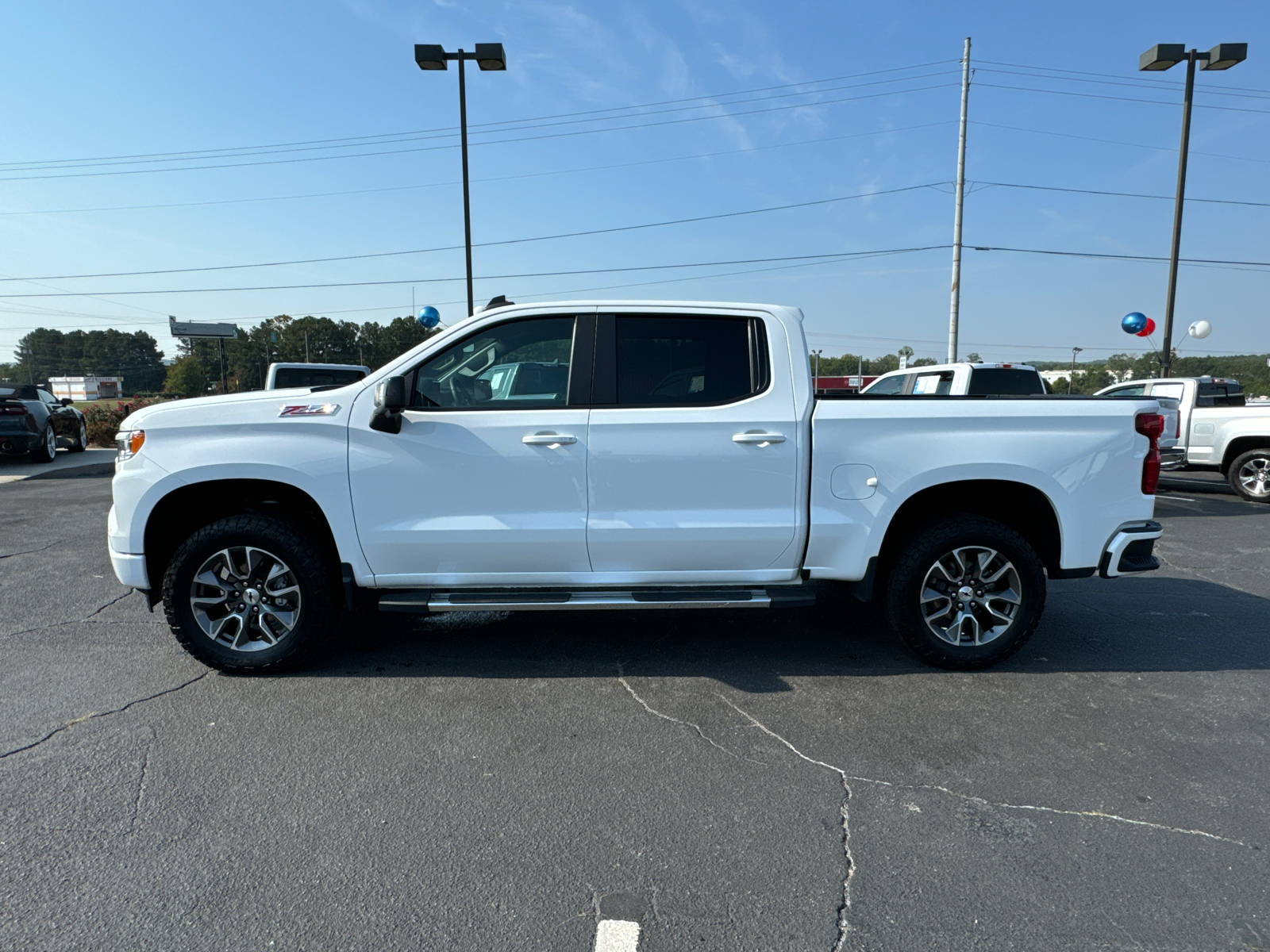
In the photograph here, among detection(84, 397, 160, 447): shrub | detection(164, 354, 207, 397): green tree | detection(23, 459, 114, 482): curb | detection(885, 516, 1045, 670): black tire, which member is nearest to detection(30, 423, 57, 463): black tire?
detection(23, 459, 114, 482): curb

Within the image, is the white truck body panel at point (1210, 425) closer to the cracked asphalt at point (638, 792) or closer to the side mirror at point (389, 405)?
the cracked asphalt at point (638, 792)

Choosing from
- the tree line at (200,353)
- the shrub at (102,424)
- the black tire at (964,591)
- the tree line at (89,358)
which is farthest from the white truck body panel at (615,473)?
the tree line at (89,358)

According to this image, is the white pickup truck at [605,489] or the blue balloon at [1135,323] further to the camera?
the blue balloon at [1135,323]

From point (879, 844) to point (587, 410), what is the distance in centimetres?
239

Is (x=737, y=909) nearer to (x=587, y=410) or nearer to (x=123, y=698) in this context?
(x=587, y=410)

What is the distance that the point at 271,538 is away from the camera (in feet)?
12.9

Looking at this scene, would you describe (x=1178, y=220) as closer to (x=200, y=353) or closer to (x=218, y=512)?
(x=218, y=512)

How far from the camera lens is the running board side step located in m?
3.87

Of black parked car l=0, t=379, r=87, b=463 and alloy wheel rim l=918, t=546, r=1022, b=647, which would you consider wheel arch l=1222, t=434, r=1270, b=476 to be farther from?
black parked car l=0, t=379, r=87, b=463

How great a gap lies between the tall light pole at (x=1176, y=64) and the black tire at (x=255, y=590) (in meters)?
18.3

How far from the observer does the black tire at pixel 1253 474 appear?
10258 mm

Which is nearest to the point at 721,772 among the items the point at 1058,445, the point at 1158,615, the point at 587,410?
the point at 587,410

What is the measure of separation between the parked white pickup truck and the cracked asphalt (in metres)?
7.03

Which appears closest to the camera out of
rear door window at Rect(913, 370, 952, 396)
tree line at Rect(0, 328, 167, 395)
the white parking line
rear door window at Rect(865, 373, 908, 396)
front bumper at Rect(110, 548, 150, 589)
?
the white parking line
